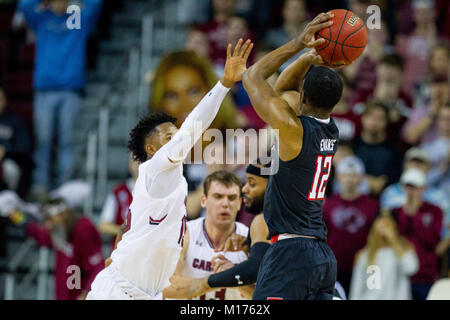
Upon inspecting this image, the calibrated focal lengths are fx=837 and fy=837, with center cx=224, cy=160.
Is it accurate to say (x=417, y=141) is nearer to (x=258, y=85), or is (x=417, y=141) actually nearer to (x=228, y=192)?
(x=228, y=192)

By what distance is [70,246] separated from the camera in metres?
9.33

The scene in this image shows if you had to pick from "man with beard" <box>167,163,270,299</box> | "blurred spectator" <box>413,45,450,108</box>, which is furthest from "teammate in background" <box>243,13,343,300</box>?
"blurred spectator" <box>413,45,450,108</box>

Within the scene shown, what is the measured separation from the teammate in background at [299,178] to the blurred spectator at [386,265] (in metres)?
3.01

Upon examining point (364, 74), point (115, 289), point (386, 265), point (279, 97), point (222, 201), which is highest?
point (364, 74)

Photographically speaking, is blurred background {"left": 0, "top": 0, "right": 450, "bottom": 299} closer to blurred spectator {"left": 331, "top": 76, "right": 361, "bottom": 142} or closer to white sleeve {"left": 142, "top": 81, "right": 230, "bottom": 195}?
blurred spectator {"left": 331, "top": 76, "right": 361, "bottom": 142}

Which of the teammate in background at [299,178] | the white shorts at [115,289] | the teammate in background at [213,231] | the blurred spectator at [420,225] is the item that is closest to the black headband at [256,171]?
the teammate in background at [213,231]

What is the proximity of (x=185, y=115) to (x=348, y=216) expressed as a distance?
2292 mm

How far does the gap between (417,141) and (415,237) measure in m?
1.43

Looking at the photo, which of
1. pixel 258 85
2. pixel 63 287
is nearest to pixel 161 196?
pixel 258 85

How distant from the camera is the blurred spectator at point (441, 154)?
9.79m

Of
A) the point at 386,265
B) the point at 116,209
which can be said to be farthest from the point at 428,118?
the point at 116,209

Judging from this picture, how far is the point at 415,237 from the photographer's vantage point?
29.8 feet

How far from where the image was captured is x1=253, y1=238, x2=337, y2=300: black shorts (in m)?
5.62

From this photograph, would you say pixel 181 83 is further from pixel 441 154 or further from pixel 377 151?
pixel 441 154
